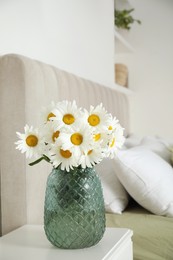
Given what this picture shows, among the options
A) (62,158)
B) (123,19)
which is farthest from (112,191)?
(123,19)

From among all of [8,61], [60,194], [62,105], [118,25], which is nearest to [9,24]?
[8,61]

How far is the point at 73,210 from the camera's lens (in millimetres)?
1131

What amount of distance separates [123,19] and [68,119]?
2769mm

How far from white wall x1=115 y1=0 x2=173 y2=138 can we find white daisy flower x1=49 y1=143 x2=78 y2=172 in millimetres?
2824

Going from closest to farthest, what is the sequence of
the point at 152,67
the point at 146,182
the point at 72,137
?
the point at 72,137
the point at 146,182
the point at 152,67

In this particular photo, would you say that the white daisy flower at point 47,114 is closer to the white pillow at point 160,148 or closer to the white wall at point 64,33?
the white wall at point 64,33

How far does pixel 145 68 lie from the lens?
3.89m

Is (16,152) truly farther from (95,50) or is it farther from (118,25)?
(118,25)

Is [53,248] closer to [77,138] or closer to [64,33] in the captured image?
[77,138]

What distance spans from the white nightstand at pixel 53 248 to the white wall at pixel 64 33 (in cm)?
75

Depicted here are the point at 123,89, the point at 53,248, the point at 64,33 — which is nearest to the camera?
the point at 53,248

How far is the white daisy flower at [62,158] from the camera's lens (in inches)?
42.3

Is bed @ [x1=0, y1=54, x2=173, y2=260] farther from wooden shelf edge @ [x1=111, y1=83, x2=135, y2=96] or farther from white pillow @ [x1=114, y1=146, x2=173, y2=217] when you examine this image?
wooden shelf edge @ [x1=111, y1=83, x2=135, y2=96]

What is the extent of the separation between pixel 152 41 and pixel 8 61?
2.58 m
